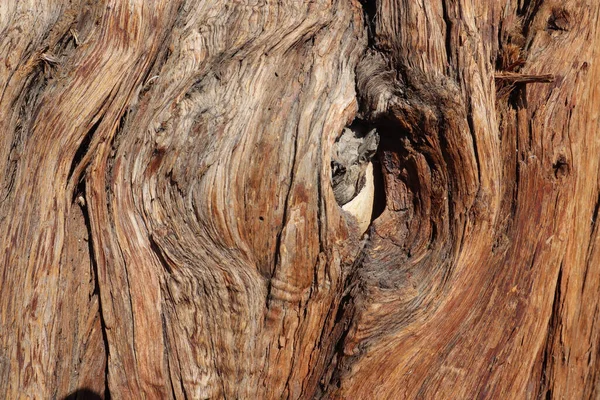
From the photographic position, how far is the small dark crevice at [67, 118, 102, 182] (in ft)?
6.86

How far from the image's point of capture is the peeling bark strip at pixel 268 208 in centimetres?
203

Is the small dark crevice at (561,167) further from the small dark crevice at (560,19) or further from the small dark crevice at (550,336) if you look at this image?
the small dark crevice at (560,19)

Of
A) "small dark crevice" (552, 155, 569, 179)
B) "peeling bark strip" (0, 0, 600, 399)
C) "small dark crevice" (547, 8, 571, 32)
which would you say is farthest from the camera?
"small dark crevice" (547, 8, 571, 32)

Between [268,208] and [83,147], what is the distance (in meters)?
0.70

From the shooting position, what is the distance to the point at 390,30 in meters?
2.18

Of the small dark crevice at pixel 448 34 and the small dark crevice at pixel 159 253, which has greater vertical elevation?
the small dark crevice at pixel 448 34

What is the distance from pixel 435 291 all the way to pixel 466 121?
599 mm

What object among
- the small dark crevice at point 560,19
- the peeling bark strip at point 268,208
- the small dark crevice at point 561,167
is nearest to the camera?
the peeling bark strip at point 268,208

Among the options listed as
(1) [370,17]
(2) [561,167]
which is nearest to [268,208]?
(1) [370,17]

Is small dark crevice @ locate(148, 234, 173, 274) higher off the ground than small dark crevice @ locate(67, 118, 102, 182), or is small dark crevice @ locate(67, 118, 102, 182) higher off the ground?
small dark crevice @ locate(67, 118, 102, 182)

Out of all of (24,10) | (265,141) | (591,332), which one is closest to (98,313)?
(265,141)

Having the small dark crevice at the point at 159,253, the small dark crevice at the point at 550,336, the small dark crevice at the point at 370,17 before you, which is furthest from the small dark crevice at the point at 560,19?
the small dark crevice at the point at 159,253

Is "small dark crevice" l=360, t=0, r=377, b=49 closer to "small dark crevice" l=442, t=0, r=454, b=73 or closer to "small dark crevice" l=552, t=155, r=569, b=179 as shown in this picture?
"small dark crevice" l=442, t=0, r=454, b=73

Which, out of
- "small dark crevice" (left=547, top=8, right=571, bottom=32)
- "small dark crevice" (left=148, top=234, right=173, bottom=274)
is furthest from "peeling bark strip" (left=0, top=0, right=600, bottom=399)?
"small dark crevice" (left=547, top=8, right=571, bottom=32)
